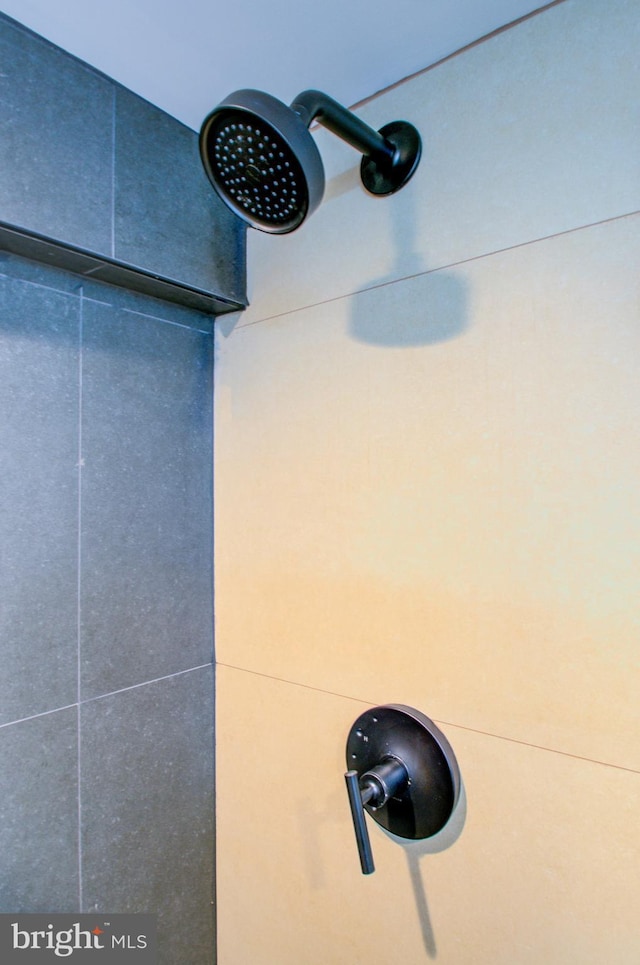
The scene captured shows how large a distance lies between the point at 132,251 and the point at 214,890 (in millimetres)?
1124

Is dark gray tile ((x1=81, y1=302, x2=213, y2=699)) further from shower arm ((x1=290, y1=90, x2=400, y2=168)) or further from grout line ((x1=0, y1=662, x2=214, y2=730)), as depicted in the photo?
shower arm ((x1=290, y1=90, x2=400, y2=168))

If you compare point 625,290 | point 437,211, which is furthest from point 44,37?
point 625,290

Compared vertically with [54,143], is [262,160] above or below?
below

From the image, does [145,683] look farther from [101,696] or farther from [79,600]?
[79,600]

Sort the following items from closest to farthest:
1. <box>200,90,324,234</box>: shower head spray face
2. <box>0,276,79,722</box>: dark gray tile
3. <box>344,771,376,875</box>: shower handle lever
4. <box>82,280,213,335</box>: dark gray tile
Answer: <box>200,90,324,234</box>: shower head spray face, <box>344,771,376,875</box>: shower handle lever, <box>0,276,79,722</box>: dark gray tile, <box>82,280,213,335</box>: dark gray tile

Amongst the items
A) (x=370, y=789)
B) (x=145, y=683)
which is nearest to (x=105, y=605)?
(x=145, y=683)

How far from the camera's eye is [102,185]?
30.7 inches

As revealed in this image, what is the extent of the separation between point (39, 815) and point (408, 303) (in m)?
0.90

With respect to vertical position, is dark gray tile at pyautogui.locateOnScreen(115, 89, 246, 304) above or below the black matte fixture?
above

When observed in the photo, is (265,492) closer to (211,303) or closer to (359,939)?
(211,303)

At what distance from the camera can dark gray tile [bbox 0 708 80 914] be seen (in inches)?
29.5

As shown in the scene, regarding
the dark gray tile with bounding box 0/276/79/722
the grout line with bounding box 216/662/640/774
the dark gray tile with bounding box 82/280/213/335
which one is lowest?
the grout line with bounding box 216/662/640/774

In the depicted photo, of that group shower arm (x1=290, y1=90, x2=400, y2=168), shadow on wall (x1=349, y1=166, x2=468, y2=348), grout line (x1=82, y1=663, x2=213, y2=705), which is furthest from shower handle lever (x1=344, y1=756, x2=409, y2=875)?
shower arm (x1=290, y1=90, x2=400, y2=168)

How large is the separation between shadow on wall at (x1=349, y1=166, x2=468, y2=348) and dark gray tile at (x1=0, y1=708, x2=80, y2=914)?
29.0 inches
